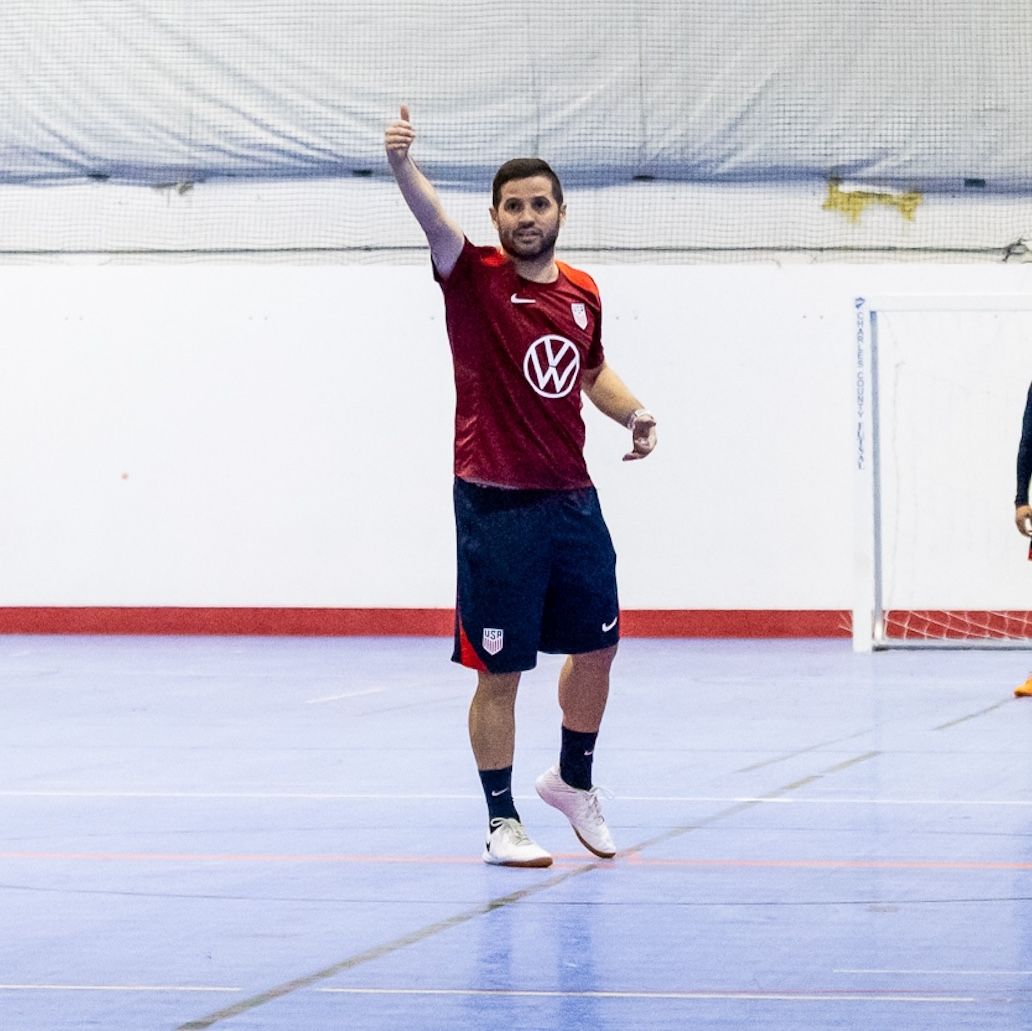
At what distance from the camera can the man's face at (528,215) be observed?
481cm

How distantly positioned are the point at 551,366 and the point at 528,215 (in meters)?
0.39

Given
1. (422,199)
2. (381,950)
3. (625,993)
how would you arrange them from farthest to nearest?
(422,199) → (381,950) → (625,993)

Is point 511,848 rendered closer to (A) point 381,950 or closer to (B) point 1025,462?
(A) point 381,950

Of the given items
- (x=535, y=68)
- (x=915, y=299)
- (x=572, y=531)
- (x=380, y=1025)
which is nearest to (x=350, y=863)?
(x=572, y=531)

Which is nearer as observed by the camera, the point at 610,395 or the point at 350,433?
the point at 610,395

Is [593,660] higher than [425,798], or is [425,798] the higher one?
[593,660]

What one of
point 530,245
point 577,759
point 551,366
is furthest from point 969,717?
point 530,245

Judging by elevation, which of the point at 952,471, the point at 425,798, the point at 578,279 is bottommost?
the point at 425,798

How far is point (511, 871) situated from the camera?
4.76 meters

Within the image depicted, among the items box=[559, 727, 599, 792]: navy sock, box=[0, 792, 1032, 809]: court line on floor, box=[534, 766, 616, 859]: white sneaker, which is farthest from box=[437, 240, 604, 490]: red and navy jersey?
box=[0, 792, 1032, 809]: court line on floor

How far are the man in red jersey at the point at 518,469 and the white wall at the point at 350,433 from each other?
359 inches

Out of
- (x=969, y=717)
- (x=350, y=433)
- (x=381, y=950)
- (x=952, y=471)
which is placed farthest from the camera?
(x=350, y=433)

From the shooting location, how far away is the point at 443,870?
15.7ft

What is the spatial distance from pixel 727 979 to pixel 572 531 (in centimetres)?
158
